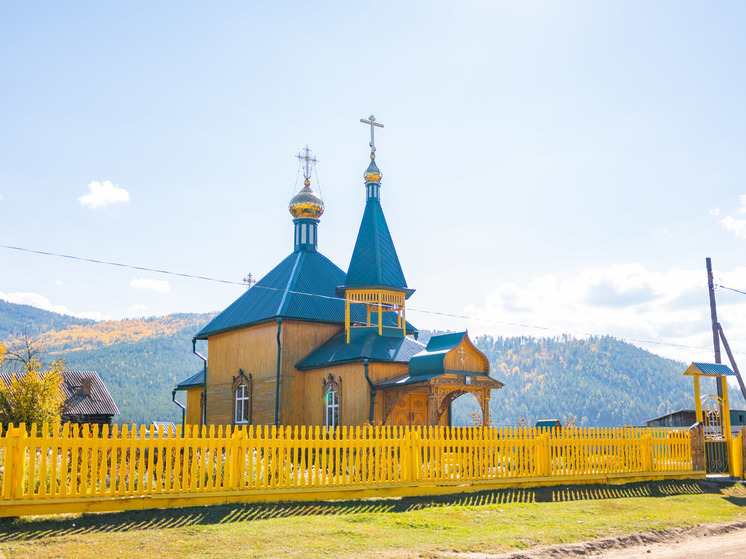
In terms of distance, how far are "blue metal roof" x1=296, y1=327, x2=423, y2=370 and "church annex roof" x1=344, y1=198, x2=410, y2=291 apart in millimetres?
1693

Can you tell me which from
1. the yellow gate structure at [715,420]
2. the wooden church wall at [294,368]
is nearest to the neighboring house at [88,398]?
the wooden church wall at [294,368]

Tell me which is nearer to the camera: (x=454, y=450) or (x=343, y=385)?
(x=454, y=450)

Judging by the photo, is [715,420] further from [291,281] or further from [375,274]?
[291,281]

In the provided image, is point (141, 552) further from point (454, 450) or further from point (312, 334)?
point (312, 334)

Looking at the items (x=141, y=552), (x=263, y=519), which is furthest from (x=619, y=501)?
(x=141, y=552)

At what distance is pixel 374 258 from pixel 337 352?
12.1ft

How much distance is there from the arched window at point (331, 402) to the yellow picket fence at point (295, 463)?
946cm

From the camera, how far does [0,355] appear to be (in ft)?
59.3

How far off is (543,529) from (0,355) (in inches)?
572

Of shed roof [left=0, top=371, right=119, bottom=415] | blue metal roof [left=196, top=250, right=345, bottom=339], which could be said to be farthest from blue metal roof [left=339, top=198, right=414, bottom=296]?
shed roof [left=0, top=371, right=119, bottom=415]

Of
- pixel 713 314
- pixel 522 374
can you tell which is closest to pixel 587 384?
pixel 522 374

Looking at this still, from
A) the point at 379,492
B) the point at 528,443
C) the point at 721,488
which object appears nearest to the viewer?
the point at 379,492

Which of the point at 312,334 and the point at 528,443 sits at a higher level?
the point at 312,334

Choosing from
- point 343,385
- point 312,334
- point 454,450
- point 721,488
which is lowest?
point 721,488
